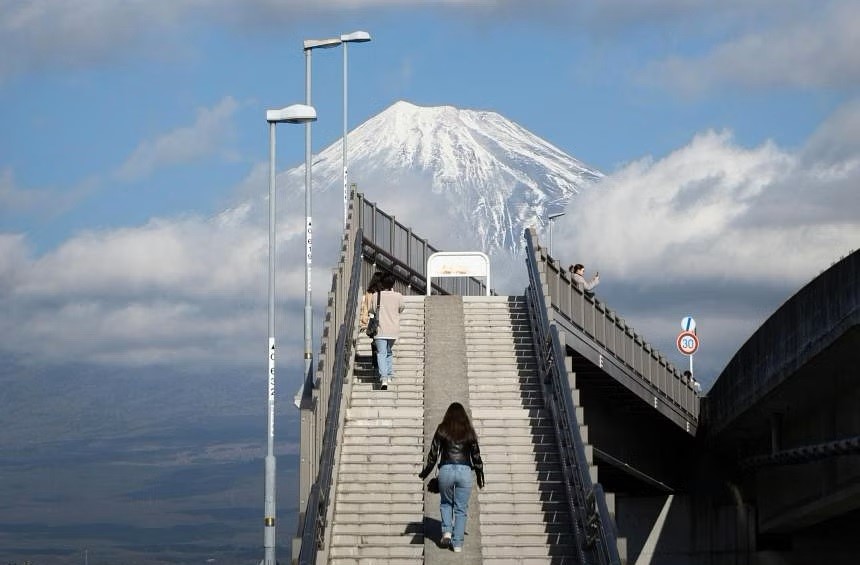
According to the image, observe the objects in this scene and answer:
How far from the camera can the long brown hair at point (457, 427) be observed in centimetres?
2188

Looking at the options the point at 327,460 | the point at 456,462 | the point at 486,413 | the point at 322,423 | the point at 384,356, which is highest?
the point at 384,356

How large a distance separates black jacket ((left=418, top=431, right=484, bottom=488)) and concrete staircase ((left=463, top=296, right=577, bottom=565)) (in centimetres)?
128

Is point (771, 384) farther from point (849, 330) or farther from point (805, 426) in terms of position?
point (849, 330)

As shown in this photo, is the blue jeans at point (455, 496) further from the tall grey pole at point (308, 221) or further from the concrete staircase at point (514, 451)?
the tall grey pole at point (308, 221)

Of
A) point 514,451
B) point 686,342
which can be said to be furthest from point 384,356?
point 686,342

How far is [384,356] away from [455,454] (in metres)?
6.67

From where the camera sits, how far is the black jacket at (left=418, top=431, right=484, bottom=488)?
861 inches

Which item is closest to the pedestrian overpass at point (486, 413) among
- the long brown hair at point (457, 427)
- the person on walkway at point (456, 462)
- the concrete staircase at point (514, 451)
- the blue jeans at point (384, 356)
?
the concrete staircase at point (514, 451)

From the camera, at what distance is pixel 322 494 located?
22797 millimetres

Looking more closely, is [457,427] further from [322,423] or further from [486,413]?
[486,413]

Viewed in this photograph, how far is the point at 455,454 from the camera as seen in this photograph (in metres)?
21.9

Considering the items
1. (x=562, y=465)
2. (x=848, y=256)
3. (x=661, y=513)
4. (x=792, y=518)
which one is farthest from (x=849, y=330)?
(x=661, y=513)

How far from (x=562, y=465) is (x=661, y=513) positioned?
92.7ft

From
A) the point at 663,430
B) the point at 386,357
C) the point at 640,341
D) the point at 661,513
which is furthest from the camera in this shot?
the point at 661,513
